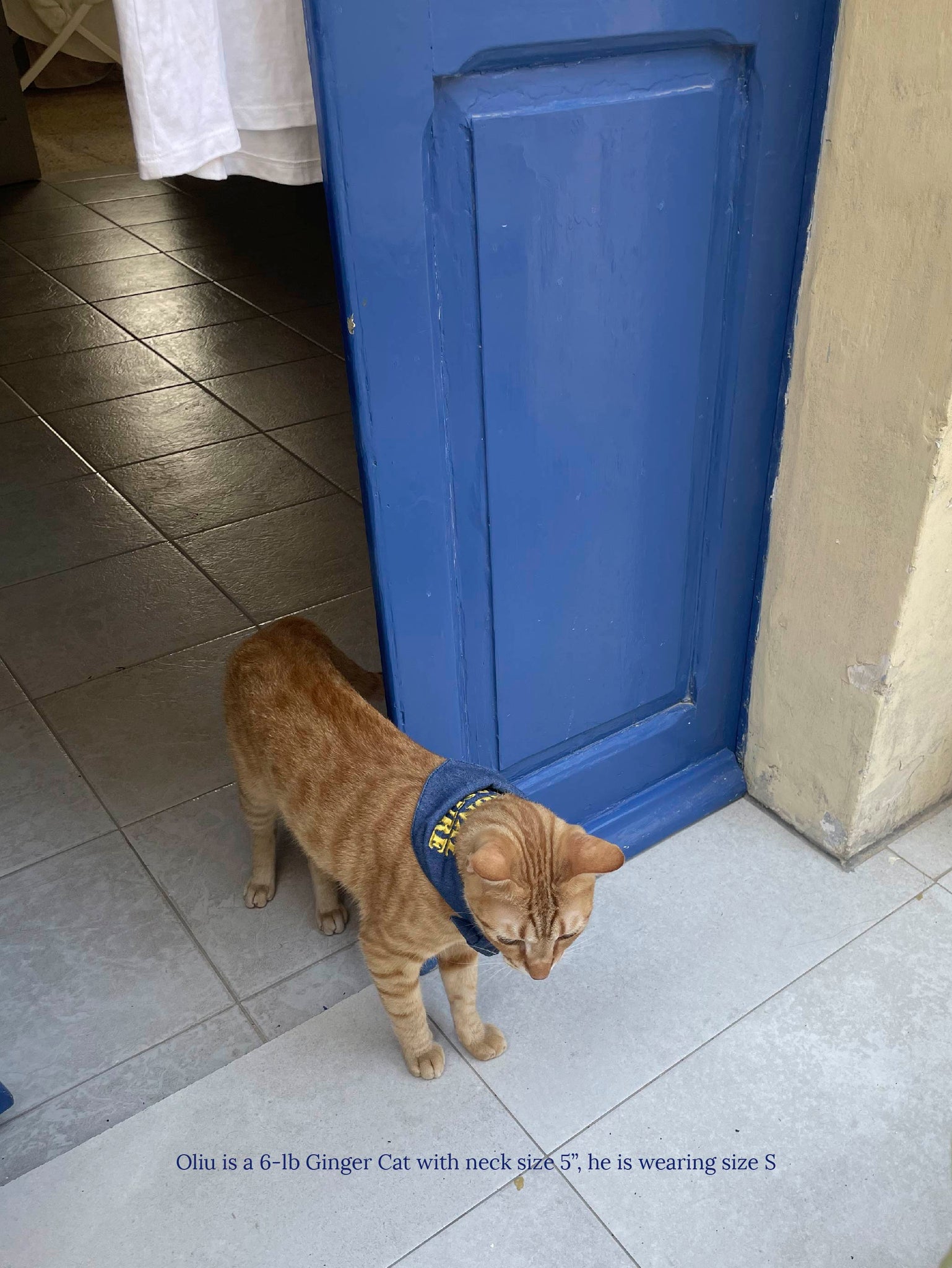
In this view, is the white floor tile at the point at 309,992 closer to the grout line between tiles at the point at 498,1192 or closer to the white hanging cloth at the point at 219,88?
the grout line between tiles at the point at 498,1192

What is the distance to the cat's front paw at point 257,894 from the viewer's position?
189 centimetres

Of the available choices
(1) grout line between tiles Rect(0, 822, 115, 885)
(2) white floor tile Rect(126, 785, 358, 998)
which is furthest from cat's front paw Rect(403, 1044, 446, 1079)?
(1) grout line between tiles Rect(0, 822, 115, 885)

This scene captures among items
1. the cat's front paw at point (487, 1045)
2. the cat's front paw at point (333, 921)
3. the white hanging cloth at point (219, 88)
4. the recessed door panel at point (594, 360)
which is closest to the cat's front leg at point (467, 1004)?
the cat's front paw at point (487, 1045)

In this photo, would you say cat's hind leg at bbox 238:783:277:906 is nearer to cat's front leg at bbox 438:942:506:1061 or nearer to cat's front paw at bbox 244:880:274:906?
cat's front paw at bbox 244:880:274:906

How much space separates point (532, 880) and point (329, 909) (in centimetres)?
71

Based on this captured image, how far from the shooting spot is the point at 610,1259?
1351mm

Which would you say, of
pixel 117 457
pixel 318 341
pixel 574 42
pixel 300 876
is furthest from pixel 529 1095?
pixel 318 341

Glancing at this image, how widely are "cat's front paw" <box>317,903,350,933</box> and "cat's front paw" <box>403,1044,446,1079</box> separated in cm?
31

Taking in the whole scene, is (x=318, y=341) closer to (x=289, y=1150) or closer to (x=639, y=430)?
(x=639, y=430)

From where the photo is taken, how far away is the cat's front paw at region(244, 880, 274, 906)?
189cm

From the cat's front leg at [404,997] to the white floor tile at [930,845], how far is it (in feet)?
3.22

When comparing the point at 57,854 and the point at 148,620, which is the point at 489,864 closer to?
the point at 57,854

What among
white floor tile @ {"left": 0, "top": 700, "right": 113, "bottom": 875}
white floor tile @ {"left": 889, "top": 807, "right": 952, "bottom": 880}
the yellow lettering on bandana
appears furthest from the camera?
white floor tile @ {"left": 0, "top": 700, "right": 113, "bottom": 875}

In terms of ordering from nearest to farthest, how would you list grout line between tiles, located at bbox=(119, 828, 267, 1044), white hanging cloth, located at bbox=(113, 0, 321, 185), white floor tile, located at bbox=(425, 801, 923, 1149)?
white hanging cloth, located at bbox=(113, 0, 321, 185) → white floor tile, located at bbox=(425, 801, 923, 1149) → grout line between tiles, located at bbox=(119, 828, 267, 1044)
